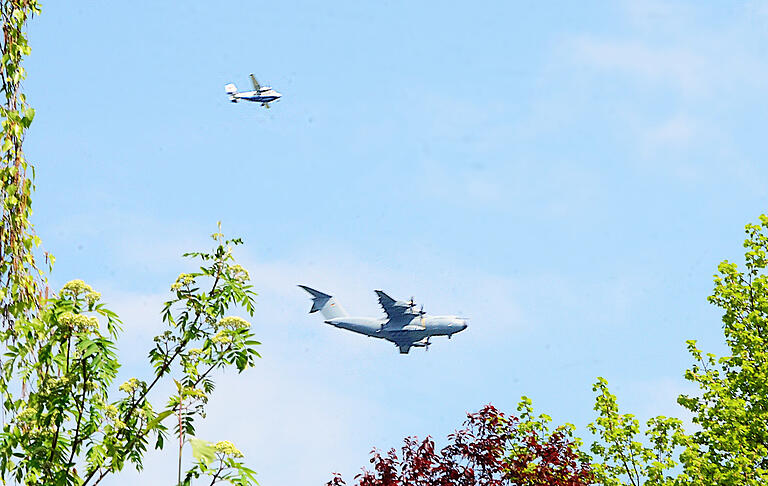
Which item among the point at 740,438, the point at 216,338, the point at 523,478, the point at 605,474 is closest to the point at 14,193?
the point at 216,338

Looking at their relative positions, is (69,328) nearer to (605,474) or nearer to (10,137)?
(10,137)

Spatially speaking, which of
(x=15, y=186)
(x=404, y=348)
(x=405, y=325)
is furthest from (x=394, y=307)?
(x=15, y=186)

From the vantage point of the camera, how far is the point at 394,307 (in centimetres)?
8669

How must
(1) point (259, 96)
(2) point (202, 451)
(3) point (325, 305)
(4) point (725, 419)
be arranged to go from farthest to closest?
(3) point (325, 305), (1) point (259, 96), (4) point (725, 419), (2) point (202, 451)

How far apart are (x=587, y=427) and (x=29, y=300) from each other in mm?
14771

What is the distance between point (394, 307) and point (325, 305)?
20402 millimetres

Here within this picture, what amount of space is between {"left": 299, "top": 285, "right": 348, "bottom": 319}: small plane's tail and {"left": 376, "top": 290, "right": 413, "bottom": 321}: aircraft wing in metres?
16.4

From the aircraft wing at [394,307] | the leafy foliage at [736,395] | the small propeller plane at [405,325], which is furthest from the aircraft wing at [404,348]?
the leafy foliage at [736,395]

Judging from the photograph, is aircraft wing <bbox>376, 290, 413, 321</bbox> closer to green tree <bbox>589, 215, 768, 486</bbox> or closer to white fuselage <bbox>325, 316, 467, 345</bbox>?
white fuselage <bbox>325, 316, 467, 345</bbox>

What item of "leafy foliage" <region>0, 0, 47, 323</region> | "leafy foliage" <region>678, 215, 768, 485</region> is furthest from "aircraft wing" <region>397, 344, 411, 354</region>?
"leafy foliage" <region>0, 0, 47, 323</region>

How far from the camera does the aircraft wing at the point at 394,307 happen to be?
85.9 m

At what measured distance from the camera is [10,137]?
32.1ft

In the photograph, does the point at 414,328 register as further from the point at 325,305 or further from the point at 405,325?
the point at 325,305

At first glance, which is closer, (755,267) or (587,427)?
(587,427)
